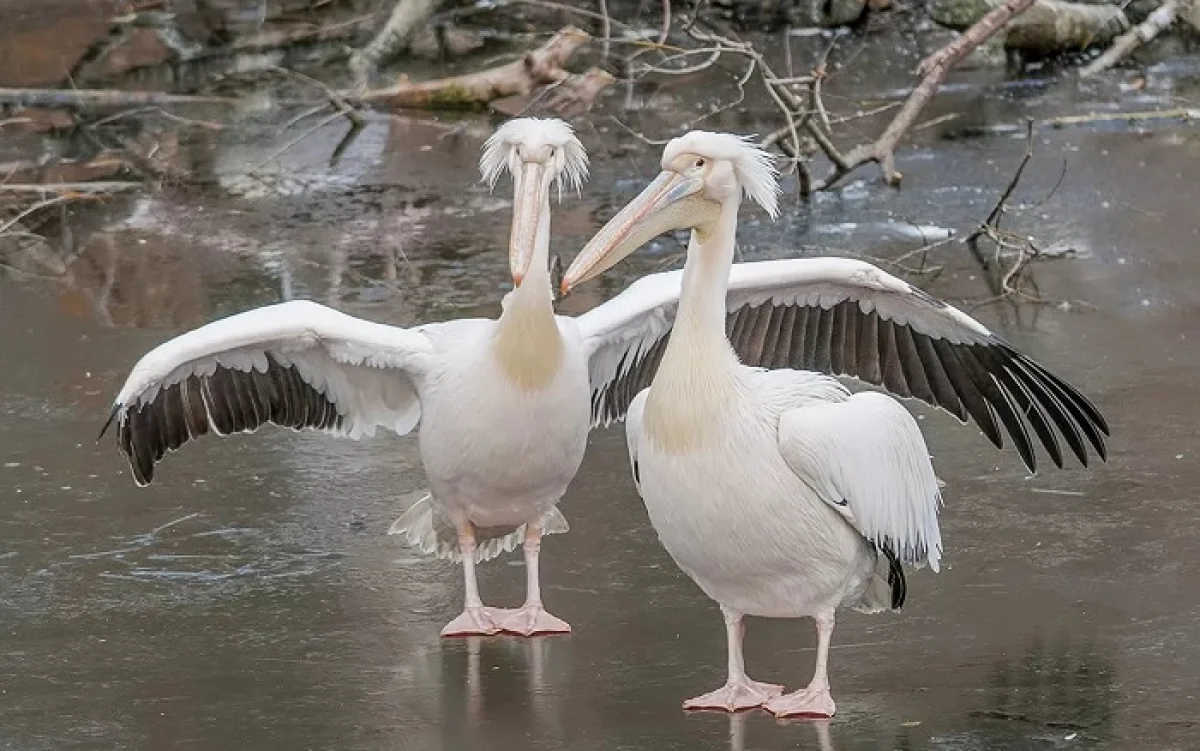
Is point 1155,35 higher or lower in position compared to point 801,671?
higher

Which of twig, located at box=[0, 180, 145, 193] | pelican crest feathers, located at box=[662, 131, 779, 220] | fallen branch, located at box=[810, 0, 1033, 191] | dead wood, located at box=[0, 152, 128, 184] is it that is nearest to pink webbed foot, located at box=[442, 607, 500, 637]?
pelican crest feathers, located at box=[662, 131, 779, 220]

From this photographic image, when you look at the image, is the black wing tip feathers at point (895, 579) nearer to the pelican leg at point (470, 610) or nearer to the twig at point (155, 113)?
the pelican leg at point (470, 610)

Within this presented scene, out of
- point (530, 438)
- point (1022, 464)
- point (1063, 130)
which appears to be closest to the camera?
point (530, 438)

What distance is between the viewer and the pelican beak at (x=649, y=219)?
13.0ft

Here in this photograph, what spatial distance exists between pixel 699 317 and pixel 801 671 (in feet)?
Result: 2.86

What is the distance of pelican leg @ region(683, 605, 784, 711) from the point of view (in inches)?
157

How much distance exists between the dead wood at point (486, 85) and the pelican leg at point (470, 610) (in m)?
5.75

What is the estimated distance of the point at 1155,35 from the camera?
11.3 metres

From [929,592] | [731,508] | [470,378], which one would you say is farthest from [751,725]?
[470,378]

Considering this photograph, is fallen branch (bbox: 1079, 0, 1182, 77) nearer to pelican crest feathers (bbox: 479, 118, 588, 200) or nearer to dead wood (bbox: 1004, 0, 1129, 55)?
dead wood (bbox: 1004, 0, 1129, 55)

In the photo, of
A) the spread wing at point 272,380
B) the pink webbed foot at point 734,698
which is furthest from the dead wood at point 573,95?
the pink webbed foot at point 734,698

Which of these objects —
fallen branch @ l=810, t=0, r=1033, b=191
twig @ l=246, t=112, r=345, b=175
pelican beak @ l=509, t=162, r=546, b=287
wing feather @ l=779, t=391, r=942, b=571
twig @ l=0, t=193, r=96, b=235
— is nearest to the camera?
Answer: wing feather @ l=779, t=391, r=942, b=571

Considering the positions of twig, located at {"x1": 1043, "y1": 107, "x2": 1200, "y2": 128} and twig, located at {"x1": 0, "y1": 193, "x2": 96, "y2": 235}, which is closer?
twig, located at {"x1": 0, "y1": 193, "x2": 96, "y2": 235}

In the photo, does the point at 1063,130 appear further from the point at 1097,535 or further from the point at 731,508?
the point at 731,508
